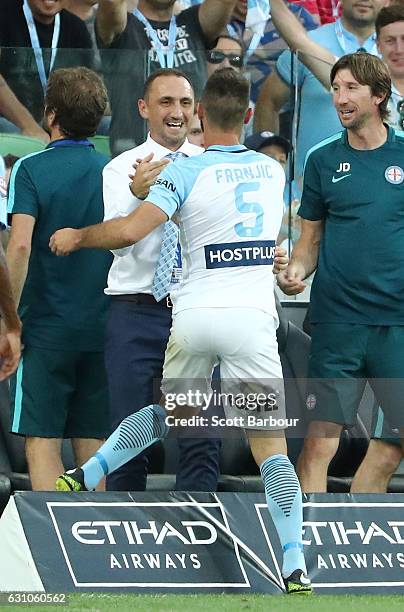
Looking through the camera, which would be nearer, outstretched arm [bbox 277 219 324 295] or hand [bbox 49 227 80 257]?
hand [bbox 49 227 80 257]

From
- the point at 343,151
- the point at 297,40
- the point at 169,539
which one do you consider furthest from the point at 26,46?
the point at 169,539

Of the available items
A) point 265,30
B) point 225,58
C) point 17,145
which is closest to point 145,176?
point 17,145

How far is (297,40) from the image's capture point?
897 cm

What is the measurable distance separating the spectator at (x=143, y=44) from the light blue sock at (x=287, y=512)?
2.64m

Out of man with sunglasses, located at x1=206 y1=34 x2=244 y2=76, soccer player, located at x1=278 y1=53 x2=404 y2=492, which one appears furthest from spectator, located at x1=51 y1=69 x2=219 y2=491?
man with sunglasses, located at x1=206 y1=34 x2=244 y2=76

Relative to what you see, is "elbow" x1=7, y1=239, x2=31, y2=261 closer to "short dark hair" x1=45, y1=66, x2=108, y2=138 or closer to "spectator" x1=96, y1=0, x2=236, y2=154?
"short dark hair" x1=45, y1=66, x2=108, y2=138

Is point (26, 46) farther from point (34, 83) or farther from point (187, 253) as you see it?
point (187, 253)

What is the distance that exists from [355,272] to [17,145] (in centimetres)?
211

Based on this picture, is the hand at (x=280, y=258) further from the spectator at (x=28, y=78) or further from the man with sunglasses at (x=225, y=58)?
the spectator at (x=28, y=78)

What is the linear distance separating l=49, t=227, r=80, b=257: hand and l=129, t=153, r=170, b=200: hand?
1.40 feet

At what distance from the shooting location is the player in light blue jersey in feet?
19.4

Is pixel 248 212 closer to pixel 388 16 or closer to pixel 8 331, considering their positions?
pixel 8 331

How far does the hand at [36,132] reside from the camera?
7512mm

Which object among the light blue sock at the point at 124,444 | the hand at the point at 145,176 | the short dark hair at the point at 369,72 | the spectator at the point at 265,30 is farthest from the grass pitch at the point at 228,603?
the spectator at the point at 265,30
